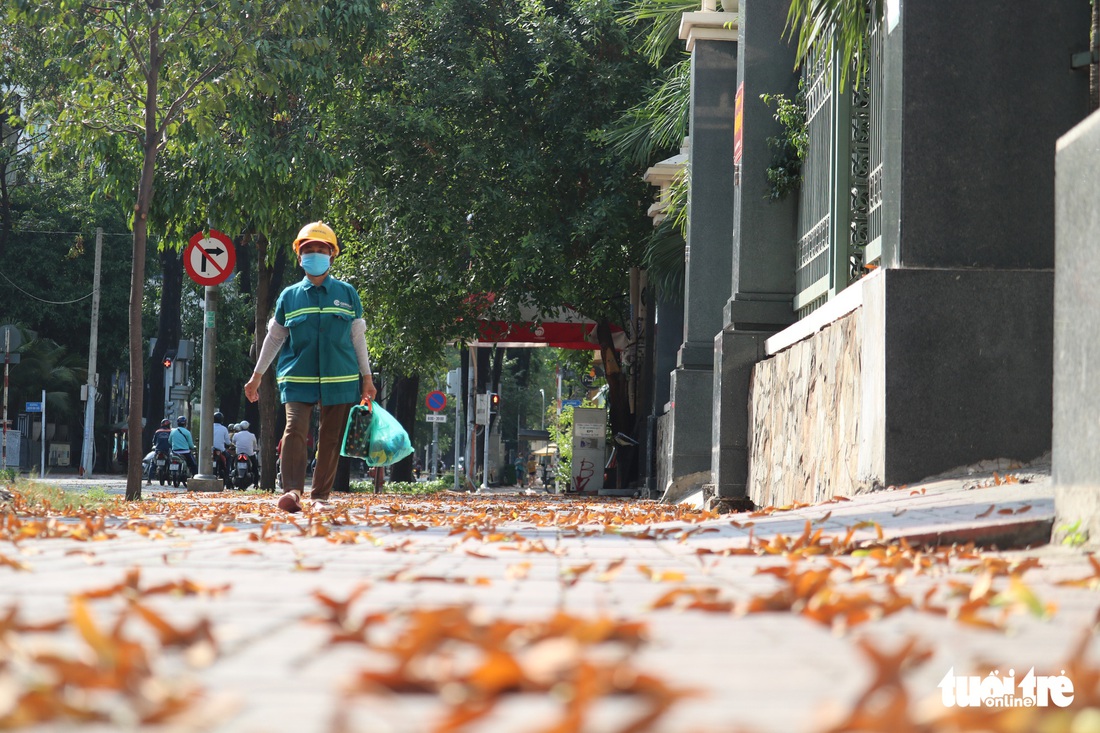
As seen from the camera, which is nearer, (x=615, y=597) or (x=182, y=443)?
(x=615, y=597)

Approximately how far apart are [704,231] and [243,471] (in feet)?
49.1

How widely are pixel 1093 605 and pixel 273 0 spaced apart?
11.9 m

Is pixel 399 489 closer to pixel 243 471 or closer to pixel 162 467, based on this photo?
pixel 243 471

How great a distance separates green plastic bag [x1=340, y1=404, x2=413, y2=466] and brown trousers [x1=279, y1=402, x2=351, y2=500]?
0.36ft

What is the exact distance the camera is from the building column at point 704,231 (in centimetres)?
1473

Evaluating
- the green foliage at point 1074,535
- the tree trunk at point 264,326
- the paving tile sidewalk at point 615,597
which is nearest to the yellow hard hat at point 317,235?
the paving tile sidewalk at point 615,597

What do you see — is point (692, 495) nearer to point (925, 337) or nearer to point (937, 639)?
point (925, 337)

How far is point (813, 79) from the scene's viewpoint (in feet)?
36.6

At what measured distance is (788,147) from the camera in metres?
12.0

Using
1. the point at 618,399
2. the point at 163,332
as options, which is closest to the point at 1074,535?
A: the point at 618,399

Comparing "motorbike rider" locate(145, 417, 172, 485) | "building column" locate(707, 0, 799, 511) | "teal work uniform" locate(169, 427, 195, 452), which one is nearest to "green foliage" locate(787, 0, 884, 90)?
"building column" locate(707, 0, 799, 511)

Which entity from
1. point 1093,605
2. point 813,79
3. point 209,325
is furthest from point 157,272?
point 1093,605

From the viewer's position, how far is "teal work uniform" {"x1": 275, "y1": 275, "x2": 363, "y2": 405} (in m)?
9.08

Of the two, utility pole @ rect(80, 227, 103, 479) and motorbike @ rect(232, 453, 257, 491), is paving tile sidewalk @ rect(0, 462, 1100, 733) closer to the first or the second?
motorbike @ rect(232, 453, 257, 491)
